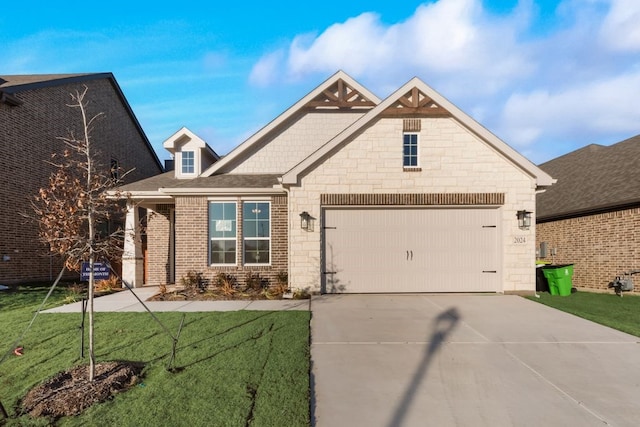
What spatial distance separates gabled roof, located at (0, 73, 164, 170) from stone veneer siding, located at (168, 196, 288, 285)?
7.55 metres

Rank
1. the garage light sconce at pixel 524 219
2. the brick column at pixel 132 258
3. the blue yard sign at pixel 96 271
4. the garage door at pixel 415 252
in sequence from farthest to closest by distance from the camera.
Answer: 1. the brick column at pixel 132 258
2. the garage door at pixel 415 252
3. the garage light sconce at pixel 524 219
4. the blue yard sign at pixel 96 271

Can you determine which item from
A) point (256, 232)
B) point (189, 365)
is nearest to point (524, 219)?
point (256, 232)

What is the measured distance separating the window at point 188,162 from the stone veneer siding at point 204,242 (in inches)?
90.6

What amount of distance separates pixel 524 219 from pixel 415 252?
10.3 ft

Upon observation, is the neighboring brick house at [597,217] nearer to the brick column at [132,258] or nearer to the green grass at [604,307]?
the green grass at [604,307]

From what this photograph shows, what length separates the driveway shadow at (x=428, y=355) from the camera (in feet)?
12.3

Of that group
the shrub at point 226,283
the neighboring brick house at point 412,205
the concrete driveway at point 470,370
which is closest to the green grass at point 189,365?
the concrete driveway at point 470,370

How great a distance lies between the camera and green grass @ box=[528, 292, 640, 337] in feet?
23.9

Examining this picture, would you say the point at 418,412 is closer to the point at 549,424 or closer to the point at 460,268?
the point at 549,424

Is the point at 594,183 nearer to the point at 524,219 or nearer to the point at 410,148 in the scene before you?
the point at 524,219

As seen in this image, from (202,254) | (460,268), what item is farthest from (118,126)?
(460,268)

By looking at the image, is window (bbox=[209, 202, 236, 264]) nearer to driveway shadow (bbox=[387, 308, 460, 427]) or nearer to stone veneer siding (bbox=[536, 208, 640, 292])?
driveway shadow (bbox=[387, 308, 460, 427])

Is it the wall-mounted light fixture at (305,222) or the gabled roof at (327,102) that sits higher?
the gabled roof at (327,102)

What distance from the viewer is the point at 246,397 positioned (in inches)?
155
